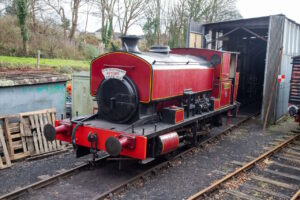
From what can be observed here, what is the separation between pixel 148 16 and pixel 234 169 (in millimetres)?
27507

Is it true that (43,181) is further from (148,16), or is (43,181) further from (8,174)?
(148,16)

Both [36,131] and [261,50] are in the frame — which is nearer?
[36,131]

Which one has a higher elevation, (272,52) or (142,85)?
(272,52)

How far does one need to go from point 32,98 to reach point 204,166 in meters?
4.89

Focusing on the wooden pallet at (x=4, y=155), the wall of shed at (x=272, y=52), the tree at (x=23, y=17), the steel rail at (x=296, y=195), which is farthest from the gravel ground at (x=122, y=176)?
the tree at (x=23, y=17)

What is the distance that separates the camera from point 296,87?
32.6ft

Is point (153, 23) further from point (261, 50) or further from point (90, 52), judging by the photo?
point (261, 50)

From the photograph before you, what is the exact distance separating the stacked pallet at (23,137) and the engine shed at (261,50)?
318 inches

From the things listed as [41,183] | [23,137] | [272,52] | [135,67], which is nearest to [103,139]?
[41,183]

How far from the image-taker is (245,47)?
16.9 m

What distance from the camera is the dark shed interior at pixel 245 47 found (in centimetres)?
1431

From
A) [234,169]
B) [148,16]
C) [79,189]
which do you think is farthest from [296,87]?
[148,16]

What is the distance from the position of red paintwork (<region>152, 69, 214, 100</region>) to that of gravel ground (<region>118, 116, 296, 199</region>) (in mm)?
1715

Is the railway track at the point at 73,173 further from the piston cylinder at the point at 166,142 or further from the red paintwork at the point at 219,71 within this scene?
the red paintwork at the point at 219,71
